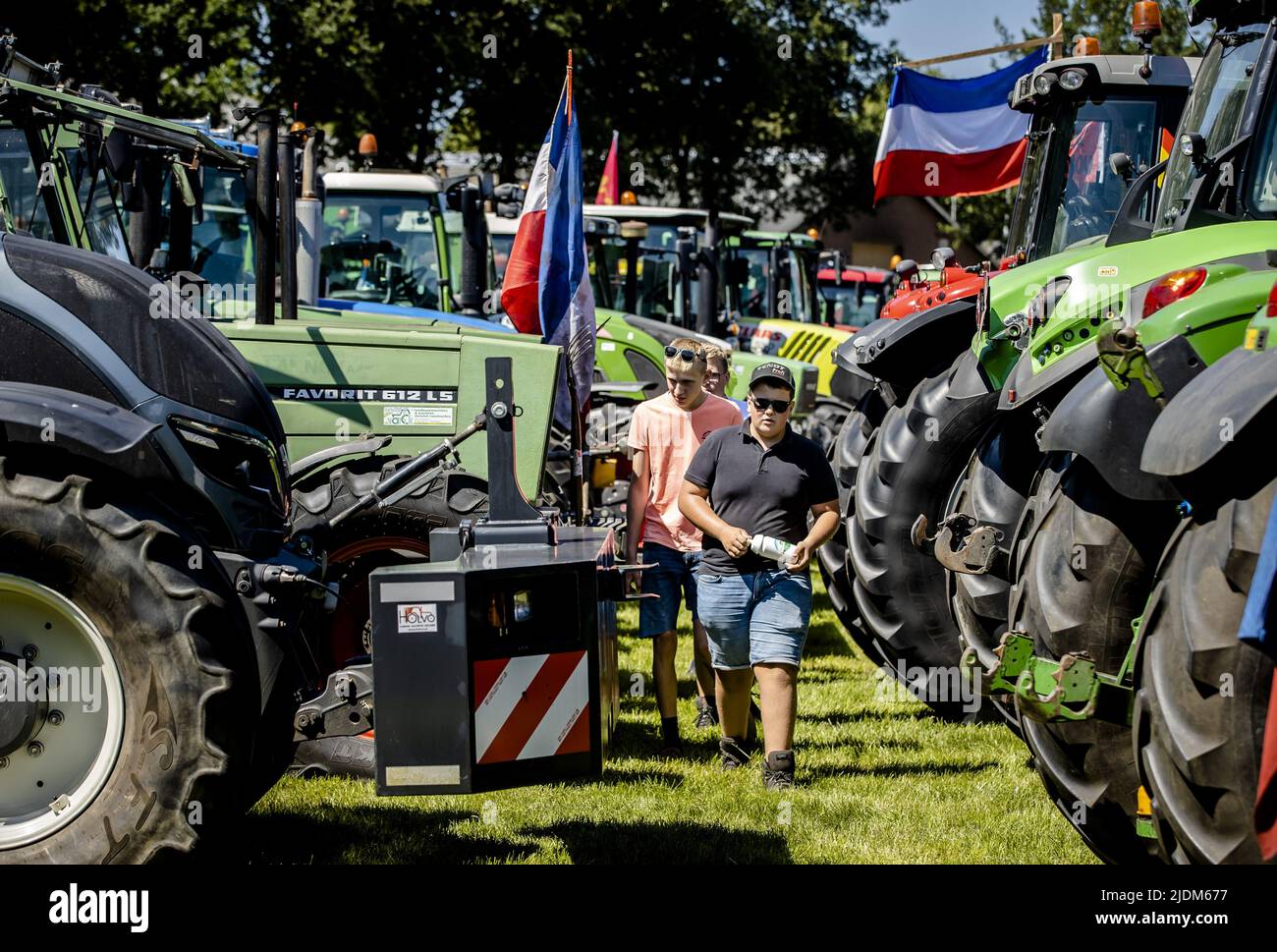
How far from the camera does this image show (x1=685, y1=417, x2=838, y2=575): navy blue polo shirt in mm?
6449

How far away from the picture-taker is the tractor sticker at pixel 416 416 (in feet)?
23.5

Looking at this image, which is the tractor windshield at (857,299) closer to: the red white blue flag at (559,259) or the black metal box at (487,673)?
the red white blue flag at (559,259)

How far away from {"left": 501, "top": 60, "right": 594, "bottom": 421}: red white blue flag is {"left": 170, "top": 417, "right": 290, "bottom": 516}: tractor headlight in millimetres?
2198

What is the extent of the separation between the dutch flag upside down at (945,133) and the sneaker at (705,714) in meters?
5.94

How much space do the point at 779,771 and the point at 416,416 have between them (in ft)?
7.93

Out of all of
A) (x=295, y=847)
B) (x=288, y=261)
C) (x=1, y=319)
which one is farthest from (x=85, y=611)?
(x=288, y=261)

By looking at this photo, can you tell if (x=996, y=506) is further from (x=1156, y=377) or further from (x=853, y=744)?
(x=1156, y=377)

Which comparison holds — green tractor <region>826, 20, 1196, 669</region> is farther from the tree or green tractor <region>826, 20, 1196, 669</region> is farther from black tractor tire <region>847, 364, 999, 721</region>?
the tree

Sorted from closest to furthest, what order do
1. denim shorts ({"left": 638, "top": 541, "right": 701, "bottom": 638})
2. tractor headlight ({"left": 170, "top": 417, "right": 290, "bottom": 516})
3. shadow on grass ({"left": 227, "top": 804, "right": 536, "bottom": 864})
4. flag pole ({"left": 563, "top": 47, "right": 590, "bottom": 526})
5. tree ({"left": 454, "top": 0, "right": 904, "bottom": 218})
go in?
tractor headlight ({"left": 170, "top": 417, "right": 290, "bottom": 516}) → shadow on grass ({"left": 227, "top": 804, "right": 536, "bottom": 864}) → flag pole ({"left": 563, "top": 47, "right": 590, "bottom": 526}) → denim shorts ({"left": 638, "top": 541, "right": 701, "bottom": 638}) → tree ({"left": 454, "top": 0, "right": 904, "bottom": 218})

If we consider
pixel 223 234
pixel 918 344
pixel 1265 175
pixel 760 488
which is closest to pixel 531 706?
pixel 760 488

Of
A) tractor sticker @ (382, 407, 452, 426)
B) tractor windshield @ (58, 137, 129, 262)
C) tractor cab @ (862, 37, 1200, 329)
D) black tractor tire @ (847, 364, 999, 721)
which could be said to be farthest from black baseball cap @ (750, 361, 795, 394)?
tractor windshield @ (58, 137, 129, 262)

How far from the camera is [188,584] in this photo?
387 centimetres

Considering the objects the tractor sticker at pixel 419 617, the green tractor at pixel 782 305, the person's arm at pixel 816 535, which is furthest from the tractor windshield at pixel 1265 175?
the green tractor at pixel 782 305
